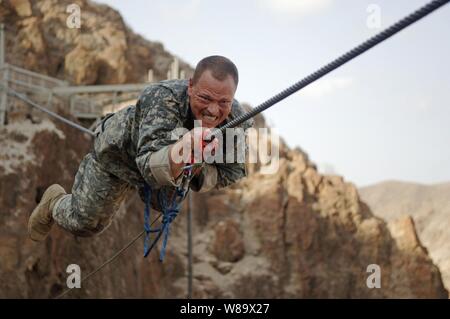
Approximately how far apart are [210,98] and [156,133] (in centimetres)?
37

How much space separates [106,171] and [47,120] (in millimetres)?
9837

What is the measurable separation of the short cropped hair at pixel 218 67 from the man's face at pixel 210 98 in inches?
0.8

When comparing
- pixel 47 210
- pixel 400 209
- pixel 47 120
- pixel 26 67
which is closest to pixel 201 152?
pixel 47 210

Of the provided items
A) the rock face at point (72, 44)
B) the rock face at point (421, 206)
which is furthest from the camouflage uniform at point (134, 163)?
the rock face at point (421, 206)

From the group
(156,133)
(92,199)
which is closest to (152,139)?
(156,133)

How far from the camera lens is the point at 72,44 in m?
19.8

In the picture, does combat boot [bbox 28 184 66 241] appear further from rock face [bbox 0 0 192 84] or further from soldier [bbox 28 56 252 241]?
rock face [bbox 0 0 192 84]

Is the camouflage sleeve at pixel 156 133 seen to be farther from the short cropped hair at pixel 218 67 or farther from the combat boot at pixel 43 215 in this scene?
the combat boot at pixel 43 215

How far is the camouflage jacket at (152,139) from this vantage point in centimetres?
314

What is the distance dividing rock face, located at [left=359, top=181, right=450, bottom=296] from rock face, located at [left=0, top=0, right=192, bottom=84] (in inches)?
682

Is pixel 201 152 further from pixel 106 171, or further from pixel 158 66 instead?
pixel 158 66

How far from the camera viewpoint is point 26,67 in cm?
1714

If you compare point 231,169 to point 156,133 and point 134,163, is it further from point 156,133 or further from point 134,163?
point 156,133
